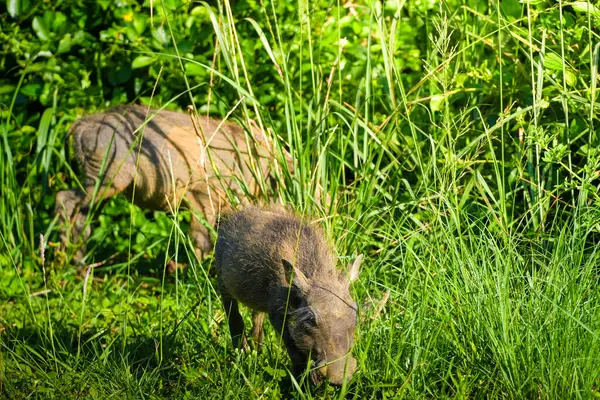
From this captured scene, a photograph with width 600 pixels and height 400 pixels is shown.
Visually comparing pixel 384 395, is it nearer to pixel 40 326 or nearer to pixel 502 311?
pixel 502 311

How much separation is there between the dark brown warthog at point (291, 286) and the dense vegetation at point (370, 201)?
0.13 metres

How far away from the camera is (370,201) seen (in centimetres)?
559

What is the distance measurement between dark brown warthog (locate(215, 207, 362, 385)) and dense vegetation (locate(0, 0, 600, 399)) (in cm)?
13

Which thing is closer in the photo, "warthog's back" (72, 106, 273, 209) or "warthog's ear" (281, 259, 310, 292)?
"warthog's ear" (281, 259, 310, 292)

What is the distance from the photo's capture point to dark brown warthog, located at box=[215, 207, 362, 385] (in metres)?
4.09

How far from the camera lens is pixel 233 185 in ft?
24.5

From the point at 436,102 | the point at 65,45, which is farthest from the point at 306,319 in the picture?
the point at 65,45

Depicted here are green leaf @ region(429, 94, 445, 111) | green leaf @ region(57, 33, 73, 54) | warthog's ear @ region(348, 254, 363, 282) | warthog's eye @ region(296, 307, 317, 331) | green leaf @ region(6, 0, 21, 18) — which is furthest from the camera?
green leaf @ region(6, 0, 21, 18)

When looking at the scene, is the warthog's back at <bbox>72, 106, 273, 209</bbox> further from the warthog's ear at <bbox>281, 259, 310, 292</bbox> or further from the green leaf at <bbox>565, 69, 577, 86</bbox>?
the warthog's ear at <bbox>281, 259, 310, 292</bbox>

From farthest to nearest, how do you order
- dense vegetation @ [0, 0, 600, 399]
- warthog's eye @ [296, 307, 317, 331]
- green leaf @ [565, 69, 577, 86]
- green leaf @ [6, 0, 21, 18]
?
green leaf @ [6, 0, 21, 18] → green leaf @ [565, 69, 577, 86] → dense vegetation @ [0, 0, 600, 399] → warthog's eye @ [296, 307, 317, 331]

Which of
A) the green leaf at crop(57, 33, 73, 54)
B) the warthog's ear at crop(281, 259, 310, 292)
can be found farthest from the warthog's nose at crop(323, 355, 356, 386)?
the green leaf at crop(57, 33, 73, 54)

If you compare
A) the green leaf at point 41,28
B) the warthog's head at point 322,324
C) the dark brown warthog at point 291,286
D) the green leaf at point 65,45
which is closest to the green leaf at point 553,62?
the dark brown warthog at point 291,286

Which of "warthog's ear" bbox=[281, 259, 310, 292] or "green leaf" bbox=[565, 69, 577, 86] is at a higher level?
"green leaf" bbox=[565, 69, 577, 86]

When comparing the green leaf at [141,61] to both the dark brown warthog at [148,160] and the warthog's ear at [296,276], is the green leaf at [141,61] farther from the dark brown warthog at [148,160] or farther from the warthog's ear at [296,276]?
the warthog's ear at [296,276]
